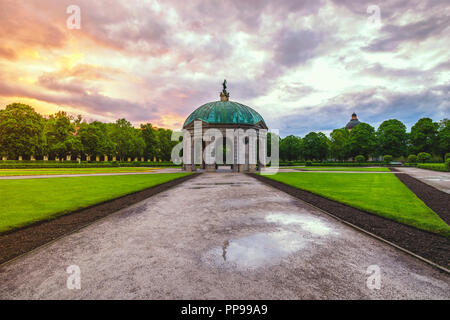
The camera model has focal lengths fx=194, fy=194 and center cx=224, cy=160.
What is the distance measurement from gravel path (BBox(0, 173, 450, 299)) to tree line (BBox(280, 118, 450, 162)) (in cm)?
7706

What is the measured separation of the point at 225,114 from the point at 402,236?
125 ft

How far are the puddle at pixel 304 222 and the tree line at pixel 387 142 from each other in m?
75.6

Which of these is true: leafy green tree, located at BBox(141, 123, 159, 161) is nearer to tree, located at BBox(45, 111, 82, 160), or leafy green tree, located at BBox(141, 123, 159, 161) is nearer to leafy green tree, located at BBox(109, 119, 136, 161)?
leafy green tree, located at BBox(109, 119, 136, 161)

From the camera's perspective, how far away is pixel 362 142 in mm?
68812

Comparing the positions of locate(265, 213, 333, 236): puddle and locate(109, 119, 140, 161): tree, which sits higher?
locate(109, 119, 140, 161): tree

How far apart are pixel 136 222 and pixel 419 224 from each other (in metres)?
10.2

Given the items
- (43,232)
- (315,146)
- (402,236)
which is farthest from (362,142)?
(43,232)

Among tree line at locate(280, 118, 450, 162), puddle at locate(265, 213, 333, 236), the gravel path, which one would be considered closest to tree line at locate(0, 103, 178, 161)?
tree line at locate(280, 118, 450, 162)

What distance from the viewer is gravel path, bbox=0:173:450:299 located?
329 centimetres

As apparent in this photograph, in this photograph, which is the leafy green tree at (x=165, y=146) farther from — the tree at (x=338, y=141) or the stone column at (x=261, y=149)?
the tree at (x=338, y=141)

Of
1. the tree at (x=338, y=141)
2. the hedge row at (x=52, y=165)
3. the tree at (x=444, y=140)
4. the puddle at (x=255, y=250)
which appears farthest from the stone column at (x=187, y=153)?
the tree at (x=444, y=140)

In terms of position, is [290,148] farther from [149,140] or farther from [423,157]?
[149,140]
